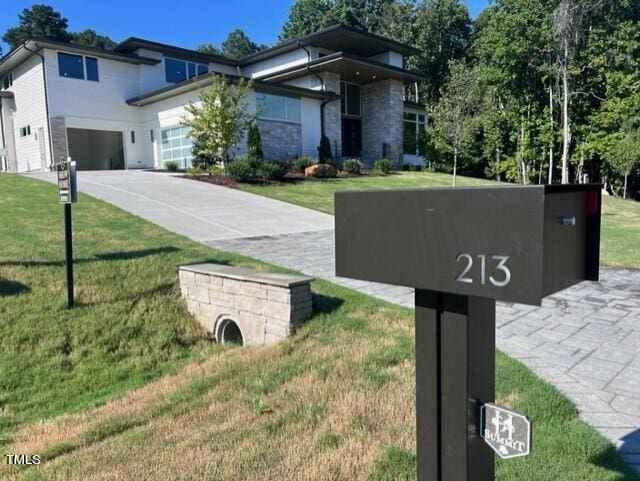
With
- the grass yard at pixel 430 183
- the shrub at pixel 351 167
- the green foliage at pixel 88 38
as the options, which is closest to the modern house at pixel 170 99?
the shrub at pixel 351 167

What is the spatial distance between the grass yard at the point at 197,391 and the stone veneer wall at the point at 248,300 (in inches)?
8.1

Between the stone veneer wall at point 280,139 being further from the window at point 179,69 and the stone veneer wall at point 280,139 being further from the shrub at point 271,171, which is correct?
the window at point 179,69

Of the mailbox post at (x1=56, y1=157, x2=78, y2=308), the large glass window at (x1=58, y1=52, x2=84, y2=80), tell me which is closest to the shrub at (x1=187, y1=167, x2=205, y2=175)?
the large glass window at (x1=58, y1=52, x2=84, y2=80)

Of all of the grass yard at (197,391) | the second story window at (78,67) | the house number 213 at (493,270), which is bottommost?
the grass yard at (197,391)

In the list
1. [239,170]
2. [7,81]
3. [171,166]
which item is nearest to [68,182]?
[239,170]

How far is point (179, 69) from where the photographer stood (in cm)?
2606

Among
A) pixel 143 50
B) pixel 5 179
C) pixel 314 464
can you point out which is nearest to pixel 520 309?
pixel 314 464

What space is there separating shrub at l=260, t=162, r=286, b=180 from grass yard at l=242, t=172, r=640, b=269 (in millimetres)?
826

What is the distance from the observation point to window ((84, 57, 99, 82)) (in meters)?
22.8

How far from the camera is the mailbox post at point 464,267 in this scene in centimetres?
109

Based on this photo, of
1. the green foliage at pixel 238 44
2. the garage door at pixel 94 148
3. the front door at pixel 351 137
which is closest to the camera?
the garage door at pixel 94 148

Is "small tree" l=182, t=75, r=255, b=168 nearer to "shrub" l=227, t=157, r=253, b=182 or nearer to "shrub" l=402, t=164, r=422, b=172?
"shrub" l=227, t=157, r=253, b=182

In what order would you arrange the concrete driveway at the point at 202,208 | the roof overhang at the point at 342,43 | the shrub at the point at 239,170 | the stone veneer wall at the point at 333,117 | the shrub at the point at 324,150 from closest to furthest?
1. the concrete driveway at the point at 202,208
2. the shrub at the point at 239,170
3. the shrub at the point at 324,150
4. the stone veneer wall at the point at 333,117
5. the roof overhang at the point at 342,43

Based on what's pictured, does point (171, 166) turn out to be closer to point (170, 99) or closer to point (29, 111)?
point (170, 99)
